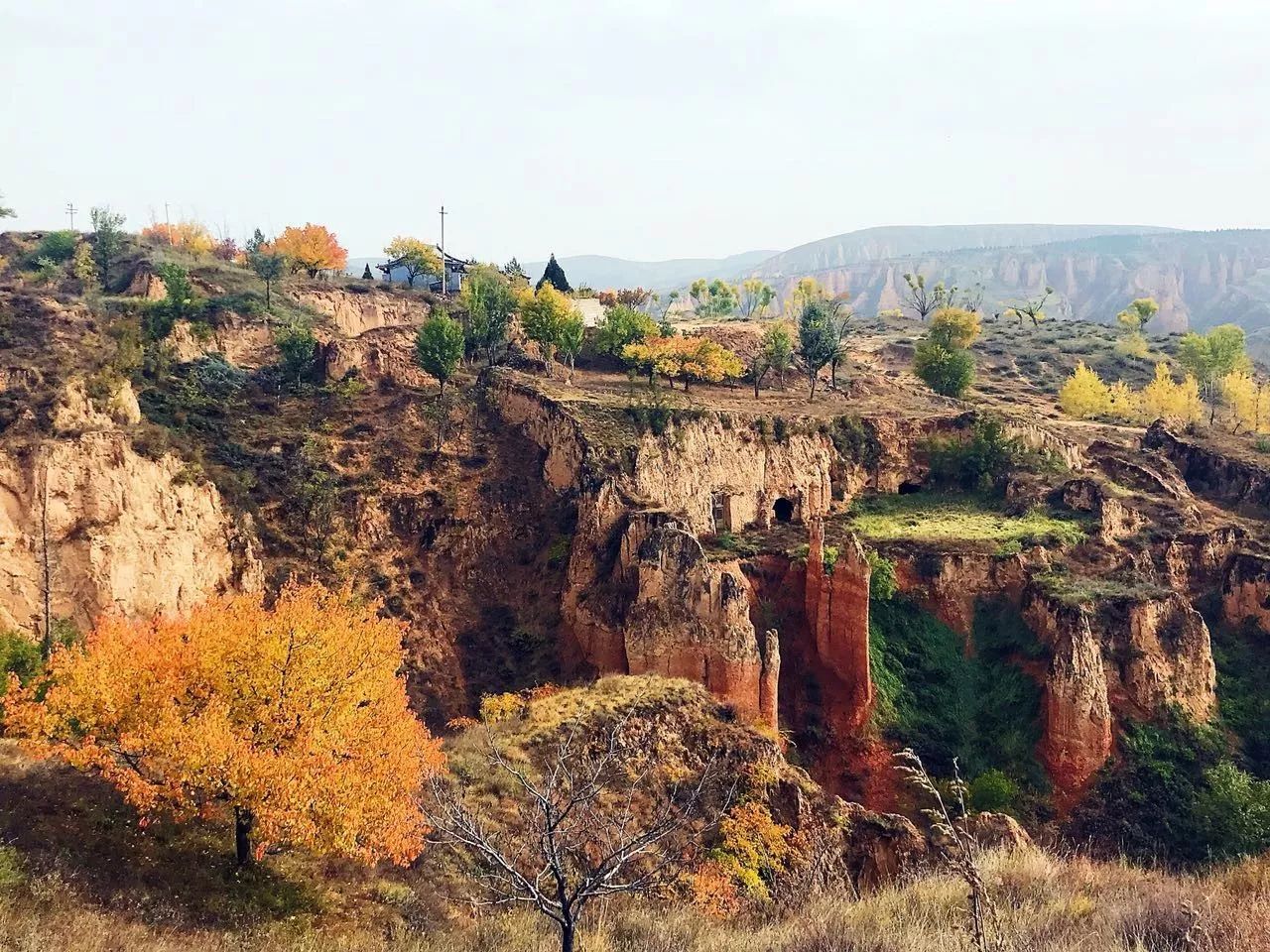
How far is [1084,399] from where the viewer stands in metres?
62.1

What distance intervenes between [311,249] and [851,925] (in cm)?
6944

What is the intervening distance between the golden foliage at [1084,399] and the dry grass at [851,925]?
179ft

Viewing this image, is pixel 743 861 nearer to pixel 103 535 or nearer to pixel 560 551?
pixel 560 551

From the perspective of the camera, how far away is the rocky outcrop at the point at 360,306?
5919 centimetres

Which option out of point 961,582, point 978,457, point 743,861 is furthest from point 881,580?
point 743,861

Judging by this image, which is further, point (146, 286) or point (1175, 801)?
point (146, 286)

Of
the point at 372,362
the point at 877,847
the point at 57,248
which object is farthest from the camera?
the point at 57,248

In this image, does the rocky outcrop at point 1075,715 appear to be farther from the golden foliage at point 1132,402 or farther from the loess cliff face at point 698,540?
the golden foliage at point 1132,402

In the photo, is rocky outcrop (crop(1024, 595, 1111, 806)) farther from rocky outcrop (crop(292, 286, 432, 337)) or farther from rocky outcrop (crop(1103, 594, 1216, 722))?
rocky outcrop (crop(292, 286, 432, 337))

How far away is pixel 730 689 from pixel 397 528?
56.1 feet

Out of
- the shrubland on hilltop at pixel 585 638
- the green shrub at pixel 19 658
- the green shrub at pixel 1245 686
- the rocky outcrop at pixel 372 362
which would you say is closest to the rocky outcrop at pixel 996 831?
the shrubland on hilltop at pixel 585 638

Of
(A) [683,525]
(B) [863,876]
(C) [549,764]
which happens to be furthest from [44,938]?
(A) [683,525]

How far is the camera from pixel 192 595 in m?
31.9

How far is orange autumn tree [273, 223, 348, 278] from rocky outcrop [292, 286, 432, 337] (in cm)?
714
